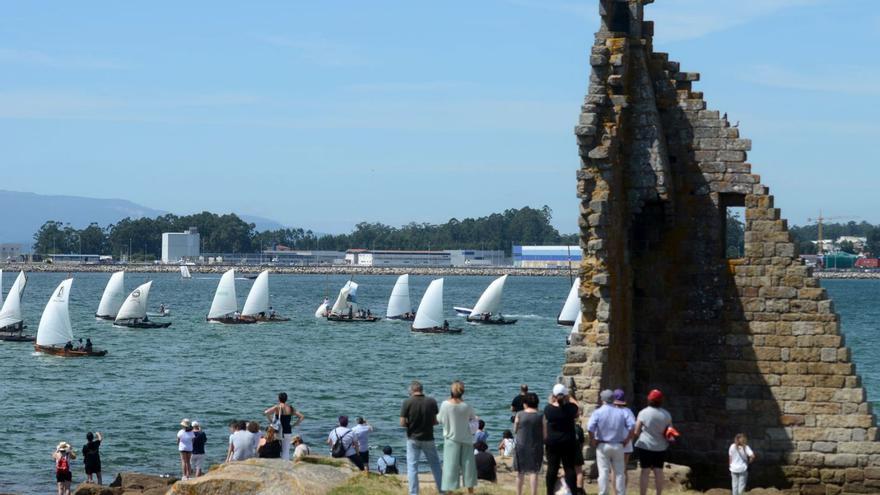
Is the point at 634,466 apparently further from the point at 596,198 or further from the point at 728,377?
the point at 596,198

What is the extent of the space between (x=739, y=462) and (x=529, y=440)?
411cm

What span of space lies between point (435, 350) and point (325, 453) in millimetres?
45017

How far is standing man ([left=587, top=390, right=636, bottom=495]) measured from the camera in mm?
15555

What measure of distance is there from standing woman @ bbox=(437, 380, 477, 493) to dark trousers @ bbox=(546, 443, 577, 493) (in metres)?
0.84

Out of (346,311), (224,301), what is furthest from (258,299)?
(346,311)

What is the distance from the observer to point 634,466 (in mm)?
18641

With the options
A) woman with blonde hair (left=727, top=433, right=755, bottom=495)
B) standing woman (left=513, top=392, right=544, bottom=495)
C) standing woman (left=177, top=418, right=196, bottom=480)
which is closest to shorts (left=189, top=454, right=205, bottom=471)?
standing woman (left=177, top=418, right=196, bottom=480)

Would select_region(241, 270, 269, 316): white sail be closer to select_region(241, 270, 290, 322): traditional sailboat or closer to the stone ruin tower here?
select_region(241, 270, 290, 322): traditional sailboat

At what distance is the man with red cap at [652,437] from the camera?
15953mm

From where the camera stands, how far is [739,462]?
60.3 ft

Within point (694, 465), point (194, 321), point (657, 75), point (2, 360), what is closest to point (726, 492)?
point (694, 465)

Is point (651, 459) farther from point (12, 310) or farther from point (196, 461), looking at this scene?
point (12, 310)

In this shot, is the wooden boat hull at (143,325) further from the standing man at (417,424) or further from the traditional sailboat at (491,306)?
the standing man at (417,424)

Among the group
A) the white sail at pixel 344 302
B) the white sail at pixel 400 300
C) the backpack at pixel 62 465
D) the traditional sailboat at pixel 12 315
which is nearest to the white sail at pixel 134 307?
the traditional sailboat at pixel 12 315
